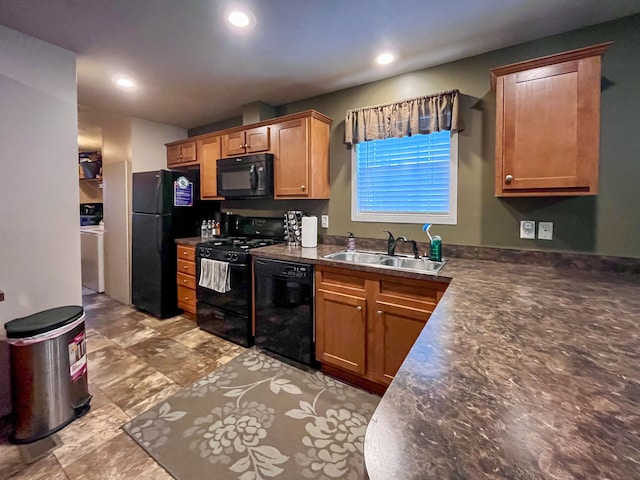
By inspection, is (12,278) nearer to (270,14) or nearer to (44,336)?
(44,336)

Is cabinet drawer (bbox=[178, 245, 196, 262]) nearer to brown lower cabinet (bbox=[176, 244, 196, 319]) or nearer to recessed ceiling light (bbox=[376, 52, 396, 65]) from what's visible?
brown lower cabinet (bbox=[176, 244, 196, 319])

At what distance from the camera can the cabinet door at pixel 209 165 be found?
11.2 feet

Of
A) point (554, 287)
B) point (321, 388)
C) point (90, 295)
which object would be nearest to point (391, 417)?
point (554, 287)

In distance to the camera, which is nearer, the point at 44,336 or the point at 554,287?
the point at 554,287

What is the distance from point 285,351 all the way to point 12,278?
1985 millimetres

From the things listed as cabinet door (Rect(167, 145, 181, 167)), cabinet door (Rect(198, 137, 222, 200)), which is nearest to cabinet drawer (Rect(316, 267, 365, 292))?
cabinet door (Rect(198, 137, 222, 200))

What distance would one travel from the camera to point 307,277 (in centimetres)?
233

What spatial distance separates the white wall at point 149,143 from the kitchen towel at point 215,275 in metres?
1.85

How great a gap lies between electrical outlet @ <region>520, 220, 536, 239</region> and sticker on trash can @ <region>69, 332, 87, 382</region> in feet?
10.3

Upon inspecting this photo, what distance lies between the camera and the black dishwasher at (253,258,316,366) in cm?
236

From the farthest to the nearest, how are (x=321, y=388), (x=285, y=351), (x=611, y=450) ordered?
(x=285, y=351), (x=321, y=388), (x=611, y=450)

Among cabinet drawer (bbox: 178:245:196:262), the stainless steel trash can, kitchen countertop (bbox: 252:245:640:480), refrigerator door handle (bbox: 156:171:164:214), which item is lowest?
the stainless steel trash can

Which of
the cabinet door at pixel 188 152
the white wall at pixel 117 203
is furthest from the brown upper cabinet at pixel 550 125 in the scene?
the white wall at pixel 117 203

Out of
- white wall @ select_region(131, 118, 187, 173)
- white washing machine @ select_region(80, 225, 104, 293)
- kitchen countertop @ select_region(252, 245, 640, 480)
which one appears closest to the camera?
kitchen countertop @ select_region(252, 245, 640, 480)
